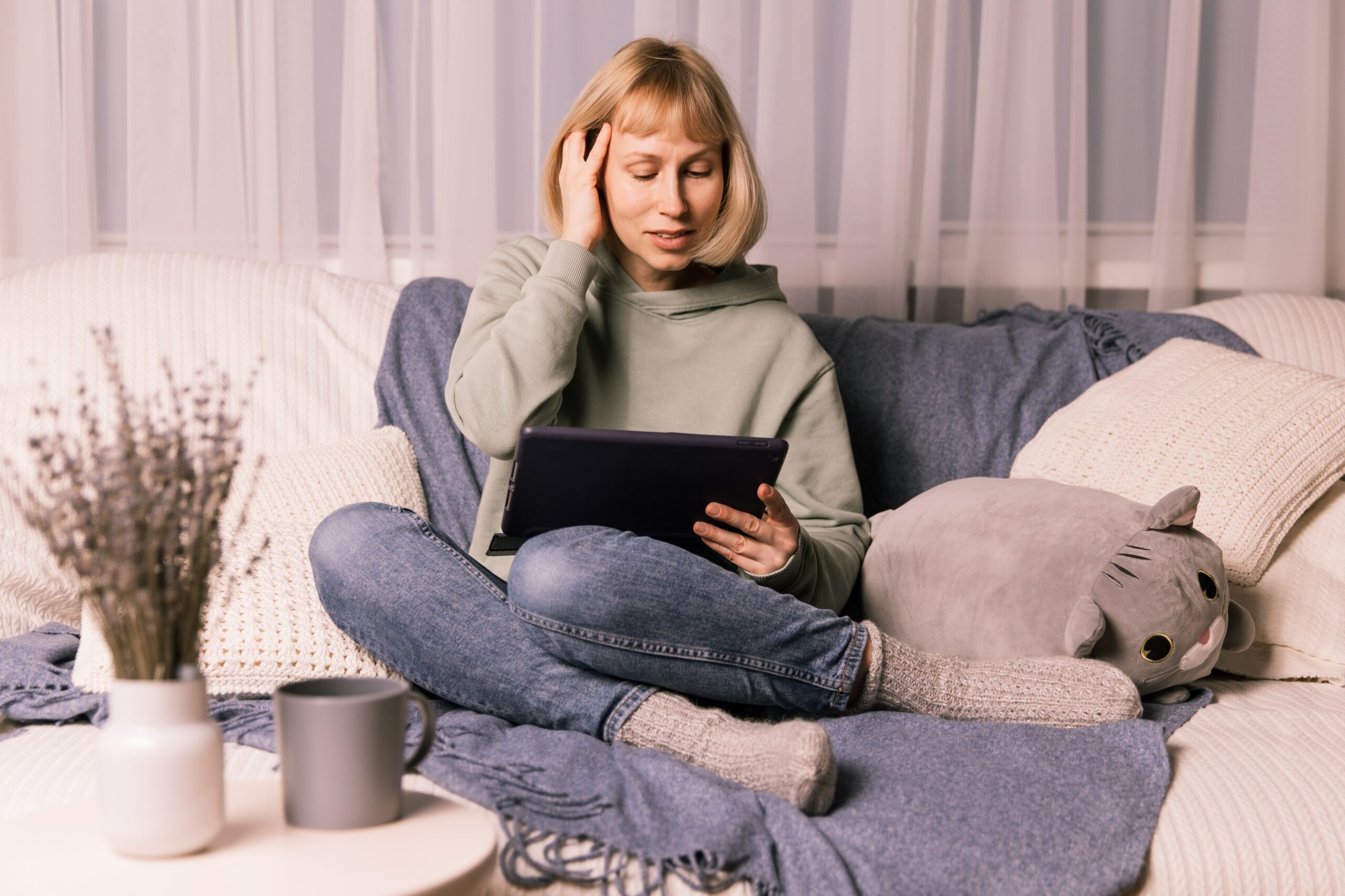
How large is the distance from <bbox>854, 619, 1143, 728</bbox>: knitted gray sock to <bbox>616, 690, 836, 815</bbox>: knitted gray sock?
0.45 feet

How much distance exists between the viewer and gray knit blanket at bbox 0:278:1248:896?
2.67ft

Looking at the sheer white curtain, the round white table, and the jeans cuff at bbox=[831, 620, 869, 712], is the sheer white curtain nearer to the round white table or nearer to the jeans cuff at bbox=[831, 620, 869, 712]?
the jeans cuff at bbox=[831, 620, 869, 712]

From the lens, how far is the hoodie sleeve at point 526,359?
127cm

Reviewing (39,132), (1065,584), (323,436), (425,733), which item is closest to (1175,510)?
(1065,584)

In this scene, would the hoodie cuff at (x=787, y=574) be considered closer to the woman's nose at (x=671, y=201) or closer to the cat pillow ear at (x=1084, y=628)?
the cat pillow ear at (x=1084, y=628)

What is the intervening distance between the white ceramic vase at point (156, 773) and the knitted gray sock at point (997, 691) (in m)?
0.64

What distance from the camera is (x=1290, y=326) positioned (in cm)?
164

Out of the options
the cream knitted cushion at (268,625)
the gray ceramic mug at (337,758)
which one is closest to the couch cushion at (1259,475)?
the cream knitted cushion at (268,625)

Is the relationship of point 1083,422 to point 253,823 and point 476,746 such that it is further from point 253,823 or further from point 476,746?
point 253,823

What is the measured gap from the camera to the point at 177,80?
1906mm

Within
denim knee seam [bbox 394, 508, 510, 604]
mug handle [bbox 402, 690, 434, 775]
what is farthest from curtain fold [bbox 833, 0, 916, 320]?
mug handle [bbox 402, 690, 434, 775]

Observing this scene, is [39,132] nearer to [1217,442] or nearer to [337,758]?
[337,758]

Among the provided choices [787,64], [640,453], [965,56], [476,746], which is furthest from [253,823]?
→ [965,56]

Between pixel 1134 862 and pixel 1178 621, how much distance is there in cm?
36
